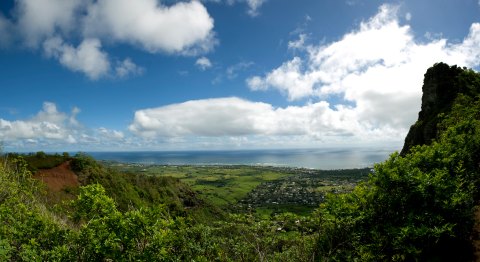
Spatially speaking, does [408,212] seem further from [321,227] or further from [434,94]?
[434,94]

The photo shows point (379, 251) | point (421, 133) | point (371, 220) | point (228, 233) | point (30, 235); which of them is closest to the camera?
point (30, 235)

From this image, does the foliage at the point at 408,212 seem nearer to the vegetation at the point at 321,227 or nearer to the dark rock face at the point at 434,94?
the vegetation at the point at 321,227

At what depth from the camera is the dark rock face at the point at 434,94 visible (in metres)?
44.2

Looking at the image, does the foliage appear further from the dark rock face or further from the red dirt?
the red dirt

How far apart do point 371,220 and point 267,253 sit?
4758 mm

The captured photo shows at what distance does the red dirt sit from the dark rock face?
4522 cm

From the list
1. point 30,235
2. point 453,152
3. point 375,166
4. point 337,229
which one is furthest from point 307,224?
point 30,235

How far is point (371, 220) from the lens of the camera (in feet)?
44.6

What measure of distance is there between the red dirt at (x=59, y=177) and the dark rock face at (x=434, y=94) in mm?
45220

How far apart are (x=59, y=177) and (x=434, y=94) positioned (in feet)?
183

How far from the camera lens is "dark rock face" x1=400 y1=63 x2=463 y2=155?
44250 millimetres

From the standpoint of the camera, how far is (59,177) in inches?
1697

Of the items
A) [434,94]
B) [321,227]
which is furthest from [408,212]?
[434,94]

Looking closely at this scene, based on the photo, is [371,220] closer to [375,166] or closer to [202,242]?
[375,166]
